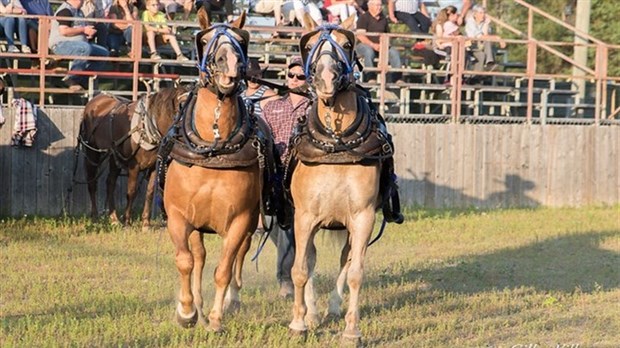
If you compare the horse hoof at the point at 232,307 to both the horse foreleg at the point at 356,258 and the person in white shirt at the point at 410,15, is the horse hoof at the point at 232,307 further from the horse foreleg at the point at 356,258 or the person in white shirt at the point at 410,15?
the person in white shirt at the point at 410,15

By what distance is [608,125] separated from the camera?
70.7ft

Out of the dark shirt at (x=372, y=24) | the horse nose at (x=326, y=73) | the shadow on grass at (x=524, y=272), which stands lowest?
the shadow on grass at (x=524, y=272)

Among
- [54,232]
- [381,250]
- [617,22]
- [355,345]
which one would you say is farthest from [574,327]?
[617,22]

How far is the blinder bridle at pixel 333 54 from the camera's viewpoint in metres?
8.02

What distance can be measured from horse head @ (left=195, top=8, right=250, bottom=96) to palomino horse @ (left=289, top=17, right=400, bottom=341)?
498mm

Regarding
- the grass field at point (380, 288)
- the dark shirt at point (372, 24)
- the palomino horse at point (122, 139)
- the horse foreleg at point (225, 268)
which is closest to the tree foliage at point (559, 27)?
the dark shirt at point (372, 24)

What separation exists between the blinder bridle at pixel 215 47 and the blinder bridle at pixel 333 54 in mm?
445

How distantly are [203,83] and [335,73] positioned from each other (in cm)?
98

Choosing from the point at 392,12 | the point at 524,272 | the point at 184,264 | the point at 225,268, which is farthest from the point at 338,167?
the point at 392,12

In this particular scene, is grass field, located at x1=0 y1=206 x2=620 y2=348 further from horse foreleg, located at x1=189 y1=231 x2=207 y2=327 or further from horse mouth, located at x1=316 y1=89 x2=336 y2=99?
horse mouth, located at x1=316 y1=89 x2=336 y2=99

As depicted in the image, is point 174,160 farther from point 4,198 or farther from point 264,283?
point 4,198

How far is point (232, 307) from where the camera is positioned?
9.54 meters

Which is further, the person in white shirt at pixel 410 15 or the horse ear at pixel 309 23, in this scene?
the person in white shirt at pixel 410 15

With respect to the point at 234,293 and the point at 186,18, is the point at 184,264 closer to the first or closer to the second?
the point at 234,293
